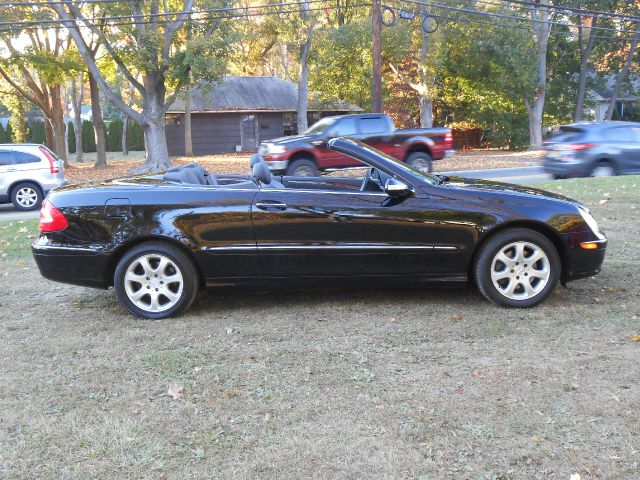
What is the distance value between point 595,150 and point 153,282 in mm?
12781

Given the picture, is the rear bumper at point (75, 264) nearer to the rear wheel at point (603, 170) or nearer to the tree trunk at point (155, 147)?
the rear wheel at point (603, 170)

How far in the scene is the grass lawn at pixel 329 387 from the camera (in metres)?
2.91

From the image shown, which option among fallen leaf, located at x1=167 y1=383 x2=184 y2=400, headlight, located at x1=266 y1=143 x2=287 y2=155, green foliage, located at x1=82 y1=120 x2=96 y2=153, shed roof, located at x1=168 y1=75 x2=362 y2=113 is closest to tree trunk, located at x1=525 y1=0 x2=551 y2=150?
shed roof, located at x1=168 y1=75 x2=362 y2=113

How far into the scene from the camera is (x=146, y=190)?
5.14 metres

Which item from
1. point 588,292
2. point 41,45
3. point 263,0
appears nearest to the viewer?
point 588,292

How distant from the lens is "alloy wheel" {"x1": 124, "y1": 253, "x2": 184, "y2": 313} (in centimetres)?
500

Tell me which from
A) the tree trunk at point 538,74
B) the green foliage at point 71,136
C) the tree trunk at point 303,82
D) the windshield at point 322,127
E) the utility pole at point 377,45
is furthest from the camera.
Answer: the green foliage at point 71,136

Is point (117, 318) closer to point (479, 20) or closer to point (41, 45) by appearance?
point (41, 45)

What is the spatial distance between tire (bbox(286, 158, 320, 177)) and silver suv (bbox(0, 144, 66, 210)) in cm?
566

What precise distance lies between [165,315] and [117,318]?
43 cm

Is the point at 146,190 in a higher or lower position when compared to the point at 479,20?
lower

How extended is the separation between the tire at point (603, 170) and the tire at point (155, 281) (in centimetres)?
1256

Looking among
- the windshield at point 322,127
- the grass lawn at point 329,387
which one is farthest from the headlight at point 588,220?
the windshield at point 322,127

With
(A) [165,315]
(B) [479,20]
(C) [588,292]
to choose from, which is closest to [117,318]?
(A) [165,315]
